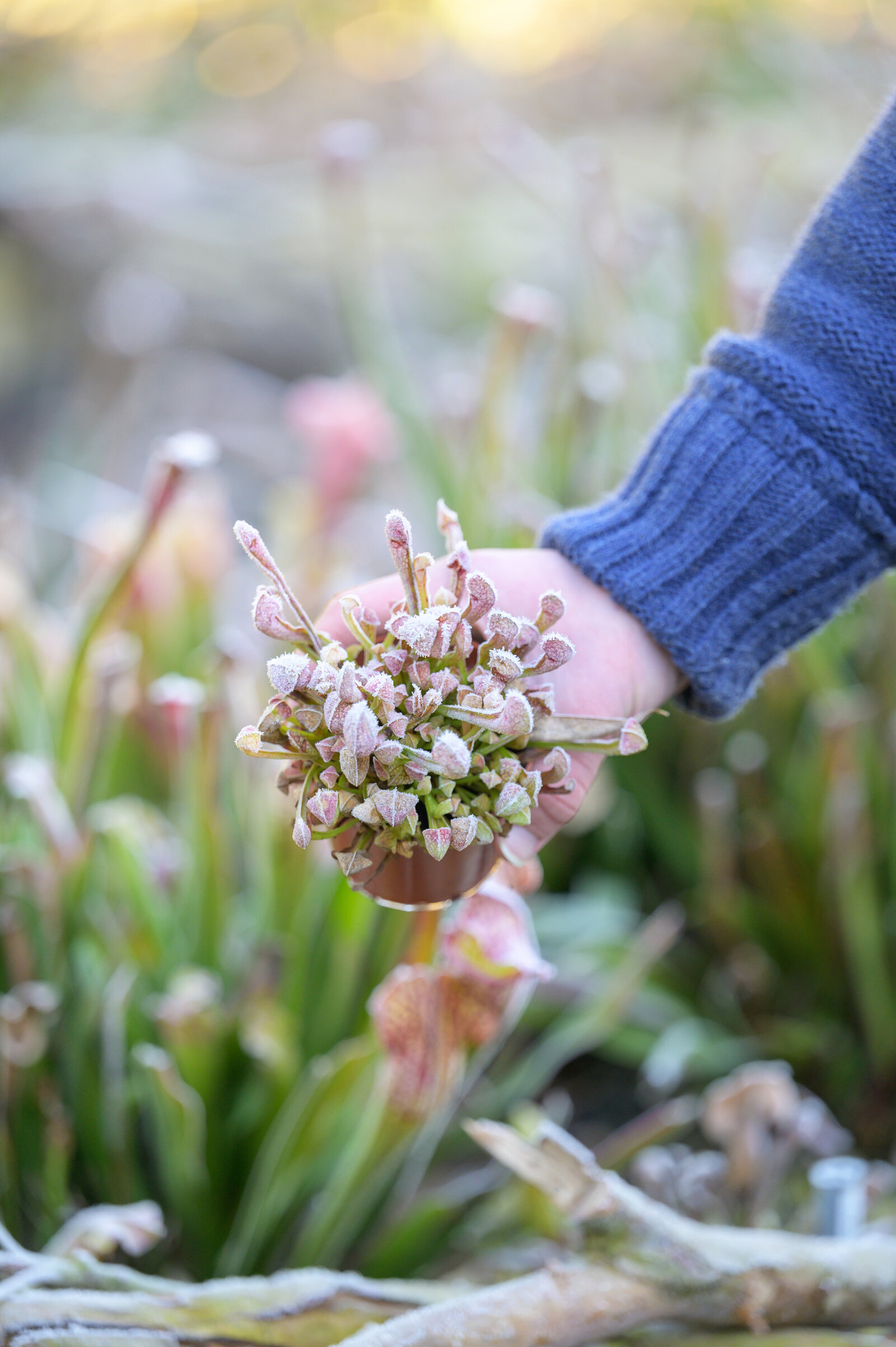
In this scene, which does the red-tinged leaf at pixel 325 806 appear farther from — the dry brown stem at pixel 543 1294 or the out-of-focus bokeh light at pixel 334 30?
the out-of-focus bokeh light at pixel 334 30

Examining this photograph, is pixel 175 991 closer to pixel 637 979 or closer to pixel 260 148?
pixel 637 979

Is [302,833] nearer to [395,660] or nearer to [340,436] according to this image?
[395,660]

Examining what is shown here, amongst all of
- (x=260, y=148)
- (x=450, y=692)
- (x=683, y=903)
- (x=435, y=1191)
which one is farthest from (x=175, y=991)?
(x=260, y=148)

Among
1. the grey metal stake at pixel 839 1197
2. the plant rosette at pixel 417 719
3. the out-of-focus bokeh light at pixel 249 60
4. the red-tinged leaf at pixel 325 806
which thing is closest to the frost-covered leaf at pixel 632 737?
the plant rosette at pixel 417 719

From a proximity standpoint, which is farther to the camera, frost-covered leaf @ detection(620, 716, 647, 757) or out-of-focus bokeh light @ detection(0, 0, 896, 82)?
out-of-focus bokeh light @ detection(0, 0, 896, 82)

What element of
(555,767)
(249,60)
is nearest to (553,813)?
A: (555,767)

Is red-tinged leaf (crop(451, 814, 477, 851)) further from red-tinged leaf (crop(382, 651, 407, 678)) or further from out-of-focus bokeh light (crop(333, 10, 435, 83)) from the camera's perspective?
out-of-focus bokeh light (crop(333, 10, 435, 83))

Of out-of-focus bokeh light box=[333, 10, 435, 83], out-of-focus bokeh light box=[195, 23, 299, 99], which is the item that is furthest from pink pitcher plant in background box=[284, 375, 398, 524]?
out-of-focus bokeh light box=[195, 23, 299, 99]
